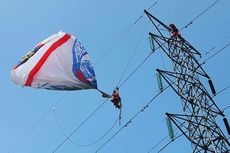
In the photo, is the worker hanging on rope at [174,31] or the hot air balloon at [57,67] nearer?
the hot air balloon at [57,67]

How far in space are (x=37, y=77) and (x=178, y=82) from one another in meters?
6.42

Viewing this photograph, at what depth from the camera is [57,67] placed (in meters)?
25.3

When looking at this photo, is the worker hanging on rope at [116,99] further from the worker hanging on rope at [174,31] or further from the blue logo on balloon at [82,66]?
the worker hanging on rope at [174,31]

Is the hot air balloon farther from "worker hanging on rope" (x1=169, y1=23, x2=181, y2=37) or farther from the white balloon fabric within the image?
"worker hanging on rope" (x1=169, y1=23, x2=181, y2=37)

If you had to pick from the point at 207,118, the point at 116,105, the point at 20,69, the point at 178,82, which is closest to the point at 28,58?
the point at 20,69

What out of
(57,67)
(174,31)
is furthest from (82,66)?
(174,31)

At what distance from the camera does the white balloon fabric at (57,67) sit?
81.1 feet

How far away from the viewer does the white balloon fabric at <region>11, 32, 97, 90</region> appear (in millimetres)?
24734

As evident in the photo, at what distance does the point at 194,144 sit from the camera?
22688 millimetres

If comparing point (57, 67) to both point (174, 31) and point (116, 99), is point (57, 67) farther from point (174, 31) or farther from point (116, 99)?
point (174, 31)

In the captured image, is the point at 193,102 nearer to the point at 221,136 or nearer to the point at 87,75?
the point at 221,136

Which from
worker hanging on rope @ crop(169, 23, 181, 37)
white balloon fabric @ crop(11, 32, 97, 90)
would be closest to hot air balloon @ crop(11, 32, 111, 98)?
white balloon fabric @ crop(11, 32, 97, 90)

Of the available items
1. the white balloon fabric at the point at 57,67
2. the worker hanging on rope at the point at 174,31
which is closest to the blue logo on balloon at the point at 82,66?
the white balloon fabric at the point at 57,67

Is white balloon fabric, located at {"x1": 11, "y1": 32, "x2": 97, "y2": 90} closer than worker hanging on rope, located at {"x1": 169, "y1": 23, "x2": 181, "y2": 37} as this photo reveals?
Yes
